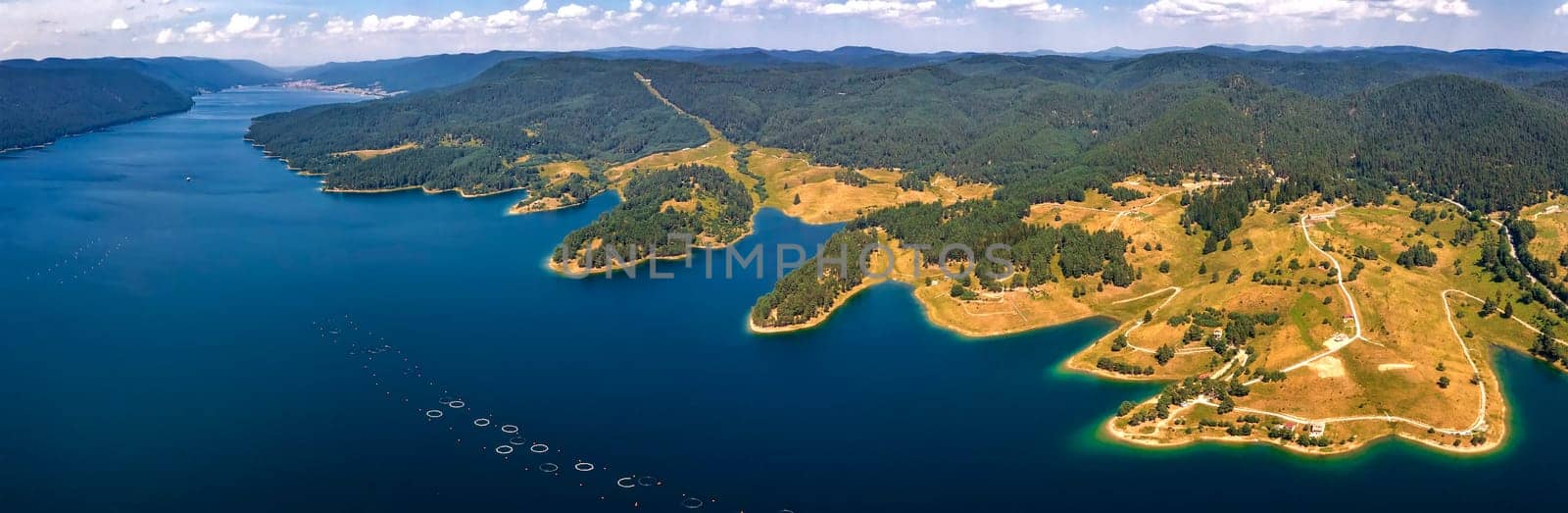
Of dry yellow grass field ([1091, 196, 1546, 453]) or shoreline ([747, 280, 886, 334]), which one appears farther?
shoreline ([747, 280, 886, 334])

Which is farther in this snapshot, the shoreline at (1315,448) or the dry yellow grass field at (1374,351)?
the dry yellow grass field at (1374,351)

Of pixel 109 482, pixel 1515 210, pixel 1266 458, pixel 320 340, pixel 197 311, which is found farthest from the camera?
pixel 1515 210

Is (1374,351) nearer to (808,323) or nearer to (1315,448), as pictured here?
(1315,448)

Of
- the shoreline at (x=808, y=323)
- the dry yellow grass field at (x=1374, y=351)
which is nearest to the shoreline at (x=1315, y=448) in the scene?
the dry yellow grass field at (x=1374, y=351)

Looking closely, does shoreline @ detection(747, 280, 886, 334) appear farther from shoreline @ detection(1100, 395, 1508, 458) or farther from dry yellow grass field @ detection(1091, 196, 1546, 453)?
shoreline @ detection(1100, 395, 1508, 458)

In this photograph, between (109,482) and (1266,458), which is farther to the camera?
(1266,458)

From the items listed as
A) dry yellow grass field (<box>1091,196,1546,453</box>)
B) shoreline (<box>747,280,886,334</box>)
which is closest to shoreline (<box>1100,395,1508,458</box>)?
dry yellow grass field (<box>1091,196,1546,453</box>)

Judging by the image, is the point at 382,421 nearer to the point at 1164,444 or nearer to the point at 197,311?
the point at 197,311

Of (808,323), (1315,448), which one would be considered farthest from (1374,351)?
(808,323)

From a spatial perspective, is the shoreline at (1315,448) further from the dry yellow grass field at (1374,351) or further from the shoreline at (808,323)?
the shoreline at (808,323)

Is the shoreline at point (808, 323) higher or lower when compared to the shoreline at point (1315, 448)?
higher

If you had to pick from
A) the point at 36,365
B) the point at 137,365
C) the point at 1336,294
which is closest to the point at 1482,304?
the point at 1336,294
